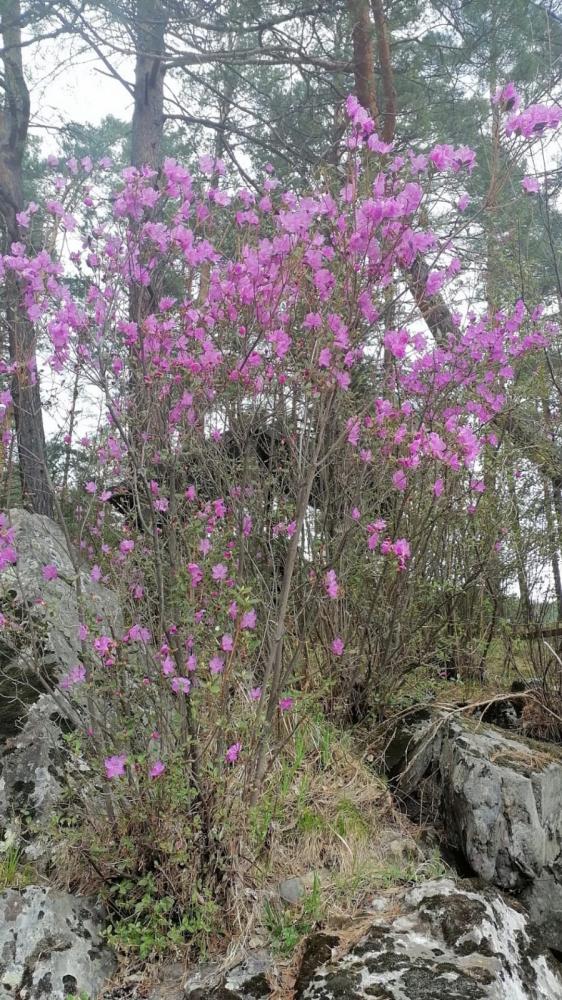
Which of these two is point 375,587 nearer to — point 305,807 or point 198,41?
point 305,807

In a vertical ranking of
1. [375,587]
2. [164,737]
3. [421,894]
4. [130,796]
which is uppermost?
[375,587]

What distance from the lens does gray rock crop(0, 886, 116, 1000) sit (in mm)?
2016

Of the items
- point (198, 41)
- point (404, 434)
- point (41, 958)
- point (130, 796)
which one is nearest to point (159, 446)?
point (404, 434)

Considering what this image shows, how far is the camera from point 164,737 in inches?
90.7

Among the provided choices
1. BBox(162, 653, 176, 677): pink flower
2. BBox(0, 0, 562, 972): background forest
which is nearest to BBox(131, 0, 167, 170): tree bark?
BBox(0, 0, 562, 972): background forest

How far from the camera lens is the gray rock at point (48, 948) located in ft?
6.61

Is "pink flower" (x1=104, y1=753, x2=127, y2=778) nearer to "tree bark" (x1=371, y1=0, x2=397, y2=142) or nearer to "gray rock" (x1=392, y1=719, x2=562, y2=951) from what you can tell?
"gray rock" (x1=392, y1=719, x2=562, y2=951)

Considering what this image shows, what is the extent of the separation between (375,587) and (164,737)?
149 cm

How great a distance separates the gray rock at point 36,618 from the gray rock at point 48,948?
0.71 m

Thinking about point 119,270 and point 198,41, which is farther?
point 198,41

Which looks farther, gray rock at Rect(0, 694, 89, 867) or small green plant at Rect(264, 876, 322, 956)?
A: gray rock at Rect(0, 694, 89, 867)

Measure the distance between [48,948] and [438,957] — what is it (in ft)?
3.62

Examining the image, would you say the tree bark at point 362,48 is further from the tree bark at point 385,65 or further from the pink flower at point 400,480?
the pink flower at point 400,480

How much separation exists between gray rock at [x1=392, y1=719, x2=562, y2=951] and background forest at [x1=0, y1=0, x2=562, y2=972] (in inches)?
13.2
